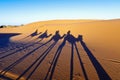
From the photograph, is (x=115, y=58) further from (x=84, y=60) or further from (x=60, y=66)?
(x=60, y=66)

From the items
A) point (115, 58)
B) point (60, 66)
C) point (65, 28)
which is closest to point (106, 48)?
point (115, 58)

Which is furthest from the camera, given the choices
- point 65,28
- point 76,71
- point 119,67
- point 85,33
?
point 65,28

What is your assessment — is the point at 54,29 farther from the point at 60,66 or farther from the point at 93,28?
the point at 60,66

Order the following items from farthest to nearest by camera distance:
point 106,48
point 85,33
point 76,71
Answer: point 85,33, point 106,48, point 76,71

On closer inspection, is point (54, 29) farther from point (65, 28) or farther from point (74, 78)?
point (74, 78)

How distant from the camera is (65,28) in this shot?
25.5 meters

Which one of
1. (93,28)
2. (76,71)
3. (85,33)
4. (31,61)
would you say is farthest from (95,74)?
(93,28)

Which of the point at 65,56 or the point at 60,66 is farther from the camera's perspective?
the point at 65,56

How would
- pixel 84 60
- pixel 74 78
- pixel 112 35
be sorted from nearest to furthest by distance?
pixel 74 78, pixel 84 60, pixel 112 35

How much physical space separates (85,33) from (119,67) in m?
11.5

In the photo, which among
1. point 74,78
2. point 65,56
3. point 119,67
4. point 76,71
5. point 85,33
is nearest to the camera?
point 74,78

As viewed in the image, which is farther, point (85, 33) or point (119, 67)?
point (85, 33)

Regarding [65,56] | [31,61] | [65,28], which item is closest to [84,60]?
[65,56]

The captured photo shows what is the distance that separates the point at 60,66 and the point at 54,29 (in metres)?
16.0
